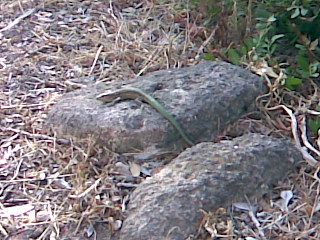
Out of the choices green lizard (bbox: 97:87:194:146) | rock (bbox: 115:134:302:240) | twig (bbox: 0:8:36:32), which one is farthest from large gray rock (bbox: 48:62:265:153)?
twig (bbox: 0:8:36:32)

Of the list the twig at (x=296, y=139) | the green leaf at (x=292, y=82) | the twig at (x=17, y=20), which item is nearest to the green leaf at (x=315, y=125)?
the twig at (x=296, y=139)

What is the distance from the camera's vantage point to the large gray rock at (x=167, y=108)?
2160 mm

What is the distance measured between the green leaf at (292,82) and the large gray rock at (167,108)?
0.25ft

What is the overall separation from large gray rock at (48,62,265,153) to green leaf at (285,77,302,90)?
0.07m

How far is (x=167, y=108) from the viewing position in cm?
221

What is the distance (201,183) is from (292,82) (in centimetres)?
59

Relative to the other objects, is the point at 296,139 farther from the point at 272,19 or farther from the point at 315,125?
the point at 272,19

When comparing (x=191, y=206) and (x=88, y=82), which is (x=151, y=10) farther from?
(x=191, y=206)

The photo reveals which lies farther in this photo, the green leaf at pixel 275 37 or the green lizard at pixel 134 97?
the green leaf at pixel 275 37

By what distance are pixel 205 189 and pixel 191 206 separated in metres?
0.07

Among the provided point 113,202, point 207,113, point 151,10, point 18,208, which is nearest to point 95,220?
point 113,202

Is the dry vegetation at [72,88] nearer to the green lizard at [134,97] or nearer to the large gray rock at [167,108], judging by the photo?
the large gray rock at [167,108]

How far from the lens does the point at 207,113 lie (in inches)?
87.1

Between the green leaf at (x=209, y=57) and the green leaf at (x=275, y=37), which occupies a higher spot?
the green leaf at (x=275, y=37)
